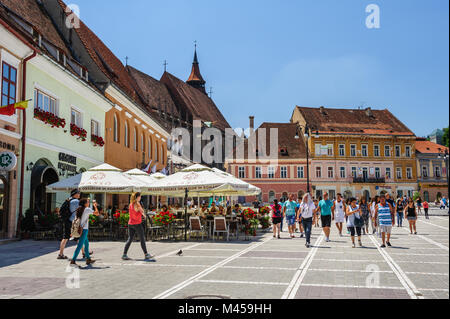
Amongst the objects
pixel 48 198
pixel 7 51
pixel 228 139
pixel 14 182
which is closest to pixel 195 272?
pixel 14 182

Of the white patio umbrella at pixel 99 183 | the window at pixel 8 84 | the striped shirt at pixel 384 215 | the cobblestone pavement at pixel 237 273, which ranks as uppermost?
the window at pixel 8 84

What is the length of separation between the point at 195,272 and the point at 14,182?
940cm

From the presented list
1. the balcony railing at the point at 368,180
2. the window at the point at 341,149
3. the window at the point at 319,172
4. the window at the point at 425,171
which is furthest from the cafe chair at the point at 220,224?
the window at the point at 425,171

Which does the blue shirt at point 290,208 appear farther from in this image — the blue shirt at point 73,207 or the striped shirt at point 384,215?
the blue shirt at point 73,207

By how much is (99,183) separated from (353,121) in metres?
57.6

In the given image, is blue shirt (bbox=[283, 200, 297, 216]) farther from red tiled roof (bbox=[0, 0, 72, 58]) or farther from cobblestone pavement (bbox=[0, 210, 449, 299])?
red tiled roof (bbox=[0, 0, 72, 58])

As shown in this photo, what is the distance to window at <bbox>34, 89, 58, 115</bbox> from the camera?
57.2ft

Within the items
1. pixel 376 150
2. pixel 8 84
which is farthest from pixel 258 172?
pixel 8 84

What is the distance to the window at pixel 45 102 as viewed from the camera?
17422mm

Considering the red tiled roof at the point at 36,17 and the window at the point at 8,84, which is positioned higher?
the red tiled roof at the point at 36,17

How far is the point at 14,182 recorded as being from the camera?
1546 centimetres

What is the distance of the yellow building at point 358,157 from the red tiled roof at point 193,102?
19.0 metres

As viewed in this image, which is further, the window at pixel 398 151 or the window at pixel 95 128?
the window at pixel 398 151
